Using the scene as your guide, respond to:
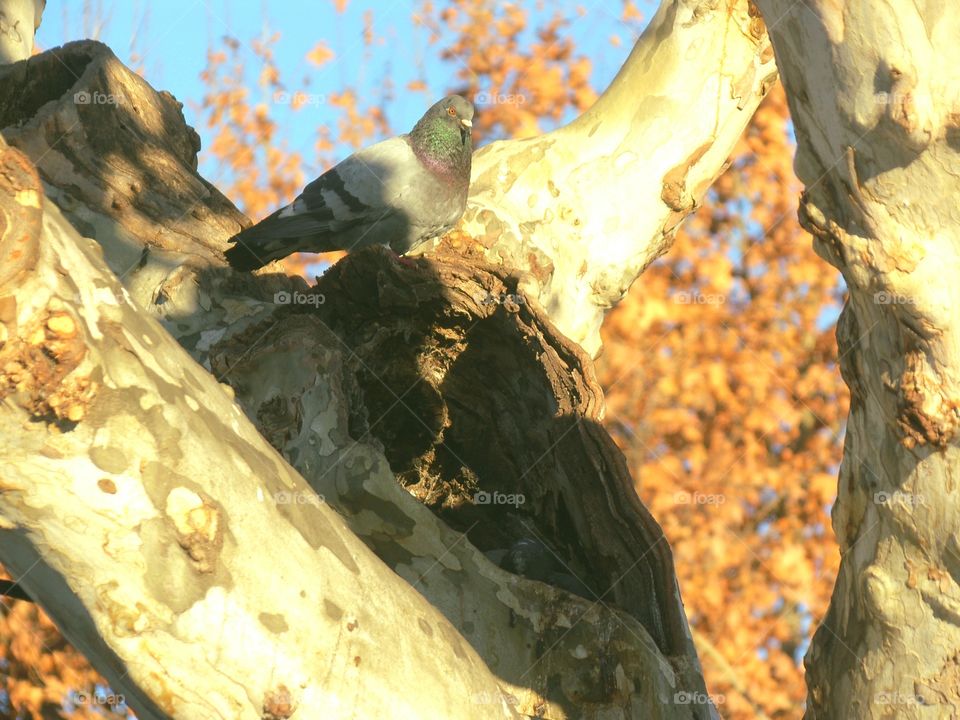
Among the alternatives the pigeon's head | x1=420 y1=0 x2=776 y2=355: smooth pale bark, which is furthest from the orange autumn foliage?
x1=420 y1=0 x2=776 y2=355: smooth pale bark

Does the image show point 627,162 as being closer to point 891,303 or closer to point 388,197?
point 388,197

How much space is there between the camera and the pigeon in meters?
4.80

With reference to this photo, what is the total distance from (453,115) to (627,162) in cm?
152

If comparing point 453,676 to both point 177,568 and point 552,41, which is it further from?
point 552,41

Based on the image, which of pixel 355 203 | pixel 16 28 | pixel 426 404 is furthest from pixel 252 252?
pixel 16 28

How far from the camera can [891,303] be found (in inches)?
89.3

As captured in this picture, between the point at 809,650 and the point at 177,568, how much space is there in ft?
5.23

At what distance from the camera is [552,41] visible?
10102 mm

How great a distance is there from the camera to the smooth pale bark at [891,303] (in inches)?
80.6

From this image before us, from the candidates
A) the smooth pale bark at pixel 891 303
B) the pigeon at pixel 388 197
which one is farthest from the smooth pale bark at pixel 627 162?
the smooth pale bark at pixel 891 303

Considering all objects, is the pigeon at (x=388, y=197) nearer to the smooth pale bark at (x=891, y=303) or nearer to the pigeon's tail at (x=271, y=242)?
the pigeon's tail at (x=271, y=242)

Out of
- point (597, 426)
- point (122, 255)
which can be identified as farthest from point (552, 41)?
point (597, 426)

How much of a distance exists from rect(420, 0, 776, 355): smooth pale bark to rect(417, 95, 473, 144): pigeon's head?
3.61ft

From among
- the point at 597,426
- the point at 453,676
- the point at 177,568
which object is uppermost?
the point at 597,426
